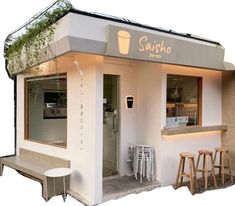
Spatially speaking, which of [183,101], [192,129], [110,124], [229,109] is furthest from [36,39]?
[229,109]

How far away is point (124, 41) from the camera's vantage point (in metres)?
4.16

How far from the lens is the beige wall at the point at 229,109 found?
6504 millimetres

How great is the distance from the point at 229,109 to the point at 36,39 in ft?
16.3

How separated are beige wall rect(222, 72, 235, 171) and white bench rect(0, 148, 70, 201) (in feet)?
13.6

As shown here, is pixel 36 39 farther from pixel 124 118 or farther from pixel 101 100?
pixel 124 118

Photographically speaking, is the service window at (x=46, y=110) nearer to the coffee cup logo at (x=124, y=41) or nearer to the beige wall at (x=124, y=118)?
the beige wall at (x=124, y=118)

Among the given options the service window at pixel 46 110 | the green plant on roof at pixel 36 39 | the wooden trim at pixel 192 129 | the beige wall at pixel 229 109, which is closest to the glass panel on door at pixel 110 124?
the service window at pixel 46 110

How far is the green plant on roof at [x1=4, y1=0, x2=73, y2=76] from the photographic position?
422 centimetres

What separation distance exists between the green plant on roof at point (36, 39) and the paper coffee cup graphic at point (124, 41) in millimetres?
881

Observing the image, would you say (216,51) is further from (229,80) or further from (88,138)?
(88,138)

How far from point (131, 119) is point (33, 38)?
9.30 feet

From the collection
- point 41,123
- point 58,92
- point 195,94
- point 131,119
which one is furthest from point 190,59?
point 41,123

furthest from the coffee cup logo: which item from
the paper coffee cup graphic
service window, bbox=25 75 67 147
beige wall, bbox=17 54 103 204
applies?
service window, bbox=25 75 67 147

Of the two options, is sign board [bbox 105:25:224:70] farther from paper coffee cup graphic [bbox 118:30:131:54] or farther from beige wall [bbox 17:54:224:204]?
beige wall [bbox 17:54:224:204]
